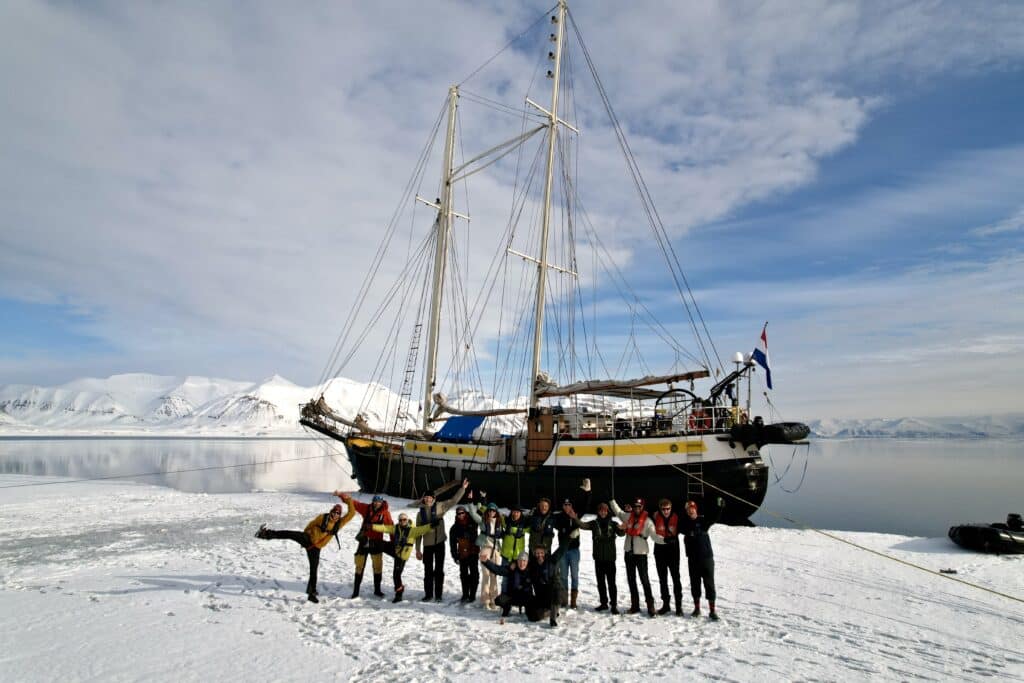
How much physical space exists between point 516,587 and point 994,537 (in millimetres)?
11608

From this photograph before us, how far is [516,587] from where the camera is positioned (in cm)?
771

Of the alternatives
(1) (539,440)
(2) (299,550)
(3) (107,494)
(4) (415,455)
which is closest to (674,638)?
(2) (299,550)

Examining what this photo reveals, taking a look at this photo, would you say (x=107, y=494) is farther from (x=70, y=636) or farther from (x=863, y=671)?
(x=863, y=671)

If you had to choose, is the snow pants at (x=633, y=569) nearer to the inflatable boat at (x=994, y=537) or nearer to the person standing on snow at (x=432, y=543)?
the person standing on snow at (x=432, y=543)

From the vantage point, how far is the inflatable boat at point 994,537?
39.5 feet

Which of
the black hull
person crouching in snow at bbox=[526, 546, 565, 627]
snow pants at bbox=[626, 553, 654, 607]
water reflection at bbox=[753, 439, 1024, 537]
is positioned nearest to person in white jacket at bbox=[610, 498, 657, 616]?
snow pants at bbox=[626, 553, 654, 607]

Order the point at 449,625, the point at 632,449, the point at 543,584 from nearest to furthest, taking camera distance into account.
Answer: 1. the point at 449,625
2. the point at 543,584
3. the point at 632,449

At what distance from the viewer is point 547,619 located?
25.4ft

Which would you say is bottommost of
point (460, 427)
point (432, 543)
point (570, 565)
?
point (570, 565)

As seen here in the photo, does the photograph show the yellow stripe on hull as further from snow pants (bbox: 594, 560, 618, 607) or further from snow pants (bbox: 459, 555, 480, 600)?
snow pants (bbox: 459, 555, 480, 600)

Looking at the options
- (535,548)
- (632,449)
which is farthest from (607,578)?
(632,449)

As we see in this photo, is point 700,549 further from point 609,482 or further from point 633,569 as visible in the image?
point 609,482

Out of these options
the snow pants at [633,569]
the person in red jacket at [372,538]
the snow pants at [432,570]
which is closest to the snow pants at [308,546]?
the person in red jacket at [372,538]

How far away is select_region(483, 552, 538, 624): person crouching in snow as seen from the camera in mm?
7672
